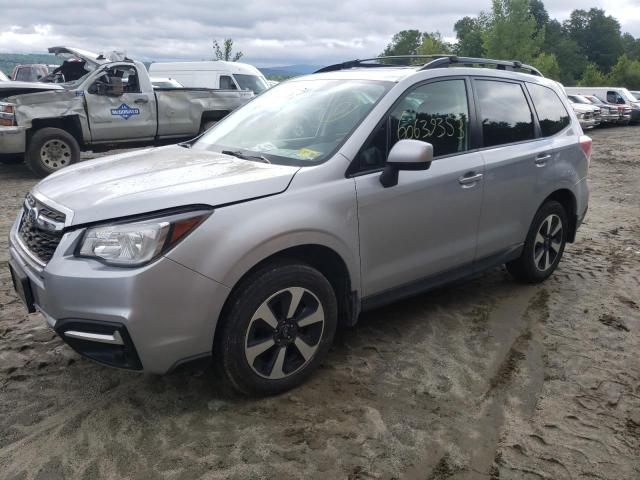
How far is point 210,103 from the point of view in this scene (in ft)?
36.4

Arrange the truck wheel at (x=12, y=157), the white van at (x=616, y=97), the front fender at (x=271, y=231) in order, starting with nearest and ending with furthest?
the front fender at (x=271, y=231) < the truck wheel at (x=12, y=157) < the white van at (x=616, y=97)

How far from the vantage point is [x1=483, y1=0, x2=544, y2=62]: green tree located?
5681 centimetres

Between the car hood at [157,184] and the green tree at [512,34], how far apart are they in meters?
58.9

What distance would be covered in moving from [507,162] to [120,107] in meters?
7.85

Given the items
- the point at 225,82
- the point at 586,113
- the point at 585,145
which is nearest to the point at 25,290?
the point at 585,145

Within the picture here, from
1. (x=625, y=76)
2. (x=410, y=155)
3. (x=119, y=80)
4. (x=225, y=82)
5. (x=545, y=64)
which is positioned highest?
(x=545, y=64)

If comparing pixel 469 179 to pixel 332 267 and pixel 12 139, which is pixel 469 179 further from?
pixel 12 139

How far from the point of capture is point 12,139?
29.4 feet

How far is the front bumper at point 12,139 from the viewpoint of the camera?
8.90 meters

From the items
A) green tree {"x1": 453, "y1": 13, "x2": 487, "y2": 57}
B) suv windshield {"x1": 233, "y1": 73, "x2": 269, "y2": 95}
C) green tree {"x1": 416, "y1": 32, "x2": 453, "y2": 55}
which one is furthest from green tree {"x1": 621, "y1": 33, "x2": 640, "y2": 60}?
suv windshield {"x1": 233, "y1": 73, "x2": 269, "y2": 95}

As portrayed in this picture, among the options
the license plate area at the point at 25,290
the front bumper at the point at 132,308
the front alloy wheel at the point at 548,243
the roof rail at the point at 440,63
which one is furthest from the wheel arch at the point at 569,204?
the license plate area at the point at 25,290

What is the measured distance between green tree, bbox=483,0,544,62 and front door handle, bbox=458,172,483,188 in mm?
57872

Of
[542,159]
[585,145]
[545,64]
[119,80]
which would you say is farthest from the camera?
[545,64]

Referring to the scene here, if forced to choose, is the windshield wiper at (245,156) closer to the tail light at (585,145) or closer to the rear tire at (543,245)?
the rear tire at (543,245)
